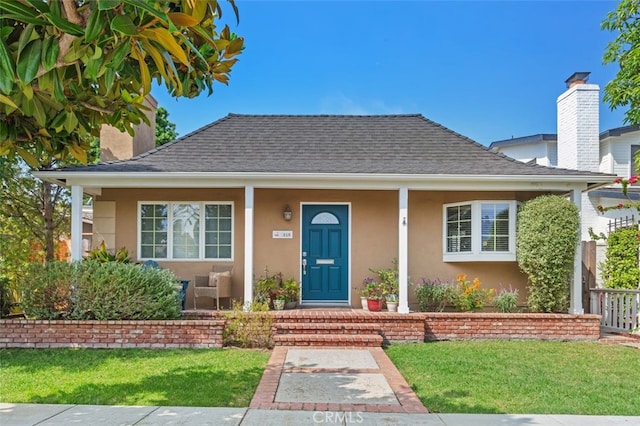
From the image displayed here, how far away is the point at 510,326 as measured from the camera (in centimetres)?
788

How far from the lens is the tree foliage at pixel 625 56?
7.18 meters

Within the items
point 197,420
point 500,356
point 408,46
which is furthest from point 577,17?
point 197,420

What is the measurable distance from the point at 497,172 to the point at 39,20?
8090mm

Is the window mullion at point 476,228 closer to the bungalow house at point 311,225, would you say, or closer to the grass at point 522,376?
the bungalow house at point 311,225

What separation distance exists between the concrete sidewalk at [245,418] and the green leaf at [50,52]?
3222 mm

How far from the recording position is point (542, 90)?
18031 millimetres

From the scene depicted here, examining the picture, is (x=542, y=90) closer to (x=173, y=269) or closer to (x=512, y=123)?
(x=512, y=123)

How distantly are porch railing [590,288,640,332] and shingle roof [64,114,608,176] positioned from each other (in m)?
2.56

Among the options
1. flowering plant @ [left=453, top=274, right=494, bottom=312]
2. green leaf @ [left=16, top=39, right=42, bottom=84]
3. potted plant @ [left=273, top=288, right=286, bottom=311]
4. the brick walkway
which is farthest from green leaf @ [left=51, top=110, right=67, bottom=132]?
flowering plant @ [left=453, top=274, right=494, bottom=312]

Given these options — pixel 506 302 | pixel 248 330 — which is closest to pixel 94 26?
pixel 248 330

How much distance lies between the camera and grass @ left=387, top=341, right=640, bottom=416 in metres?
4.51

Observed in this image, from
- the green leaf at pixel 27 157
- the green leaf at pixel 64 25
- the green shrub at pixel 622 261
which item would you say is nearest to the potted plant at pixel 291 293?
the green leaf at pixel 27 157

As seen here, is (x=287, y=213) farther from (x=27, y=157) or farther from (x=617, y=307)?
(x=617, y=307)

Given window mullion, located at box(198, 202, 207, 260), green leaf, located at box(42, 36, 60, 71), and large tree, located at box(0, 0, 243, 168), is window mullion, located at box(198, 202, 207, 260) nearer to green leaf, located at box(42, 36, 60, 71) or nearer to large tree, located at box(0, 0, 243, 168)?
large tree, located at box(0, 0, 243, 168)
